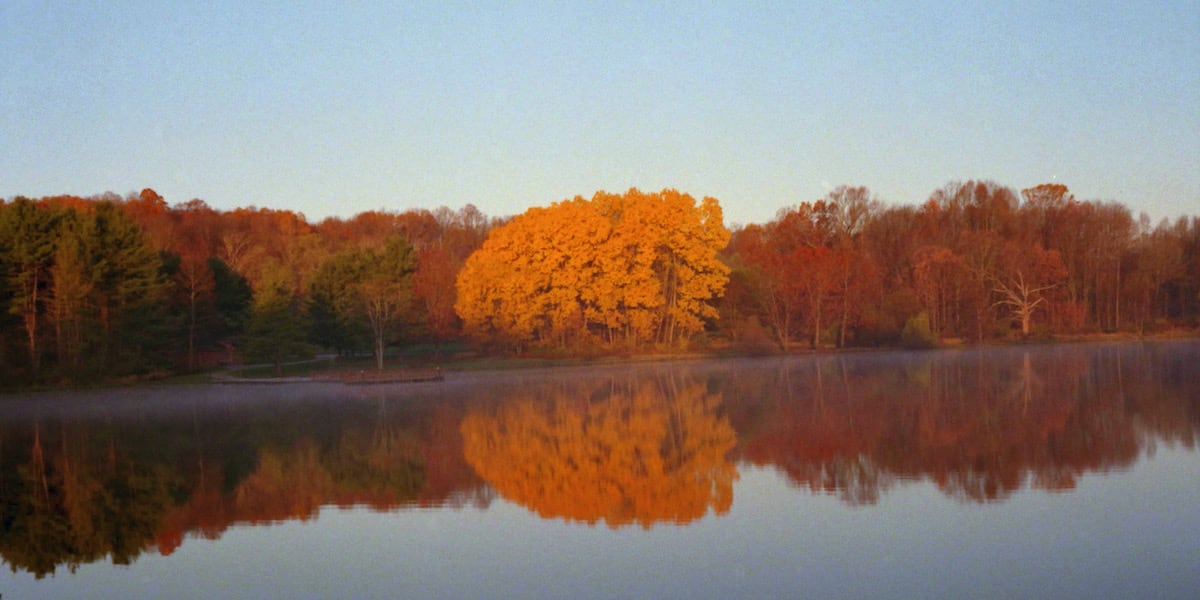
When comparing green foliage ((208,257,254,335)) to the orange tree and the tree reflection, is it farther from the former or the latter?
the tree reflection

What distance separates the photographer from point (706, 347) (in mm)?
60500

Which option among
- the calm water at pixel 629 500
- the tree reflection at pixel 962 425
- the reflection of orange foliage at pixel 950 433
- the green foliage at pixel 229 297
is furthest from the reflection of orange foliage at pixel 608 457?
the green foliage at pixel 229 297

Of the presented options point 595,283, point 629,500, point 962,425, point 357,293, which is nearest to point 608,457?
point 629,500

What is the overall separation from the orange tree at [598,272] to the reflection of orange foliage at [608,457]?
25.4 m

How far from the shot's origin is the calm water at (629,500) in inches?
408

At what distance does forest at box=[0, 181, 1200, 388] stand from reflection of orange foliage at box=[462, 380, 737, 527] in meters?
24.0

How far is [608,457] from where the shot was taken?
1803 cm

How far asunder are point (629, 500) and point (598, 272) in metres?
42.8

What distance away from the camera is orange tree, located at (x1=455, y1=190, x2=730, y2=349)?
5384 cm

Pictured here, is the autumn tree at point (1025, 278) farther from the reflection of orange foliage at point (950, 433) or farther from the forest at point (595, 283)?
the reflection of orange foliage at point (950, 433)

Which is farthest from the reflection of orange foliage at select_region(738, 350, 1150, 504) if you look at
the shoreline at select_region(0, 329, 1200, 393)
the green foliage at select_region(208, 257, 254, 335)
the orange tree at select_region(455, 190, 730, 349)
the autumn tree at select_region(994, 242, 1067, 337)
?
the autumn tree at select_region(994, 242, 1067, 337)

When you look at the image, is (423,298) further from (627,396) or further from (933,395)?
(933,395)

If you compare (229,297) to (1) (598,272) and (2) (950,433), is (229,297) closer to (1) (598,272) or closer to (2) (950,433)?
(1) (598,272)

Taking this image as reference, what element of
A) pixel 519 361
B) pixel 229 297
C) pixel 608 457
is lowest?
pixel 608 457
